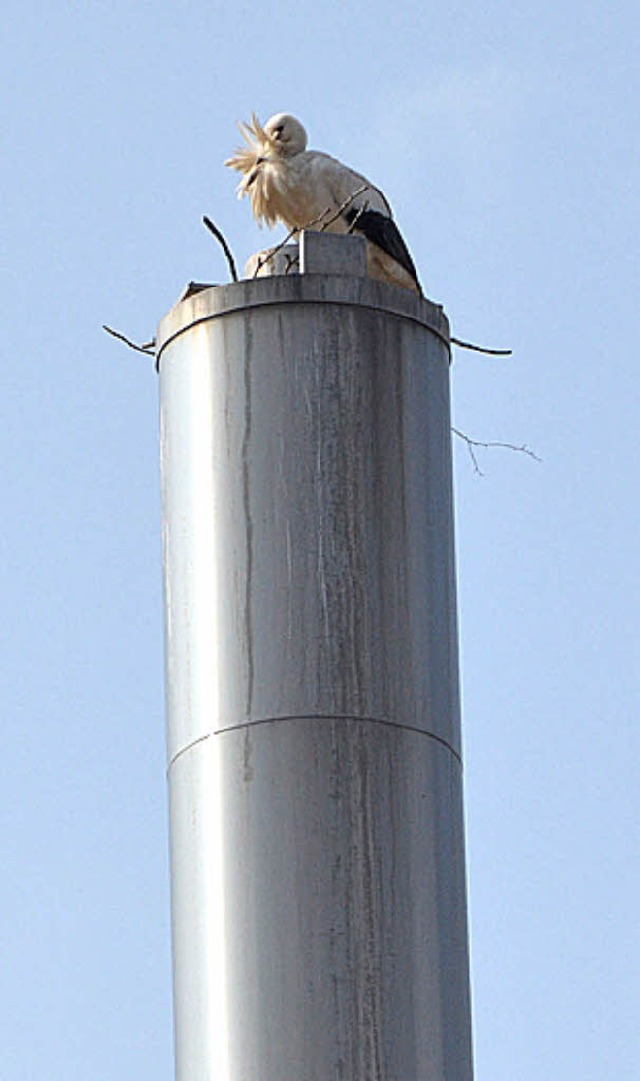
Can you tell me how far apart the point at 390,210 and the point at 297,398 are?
3600mm

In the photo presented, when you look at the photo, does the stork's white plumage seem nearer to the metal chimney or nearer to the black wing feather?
the black wing feather

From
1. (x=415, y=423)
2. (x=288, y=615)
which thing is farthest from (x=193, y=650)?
(x=415, y=423)

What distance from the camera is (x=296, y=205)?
18031 mm

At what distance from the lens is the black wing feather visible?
16.4 metres

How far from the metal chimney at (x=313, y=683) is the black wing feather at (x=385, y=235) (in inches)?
75.0

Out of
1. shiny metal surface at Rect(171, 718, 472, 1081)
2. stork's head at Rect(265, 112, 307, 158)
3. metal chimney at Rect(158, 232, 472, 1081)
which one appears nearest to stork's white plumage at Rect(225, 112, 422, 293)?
stork's head at Rect(265, 112, 307, 158)

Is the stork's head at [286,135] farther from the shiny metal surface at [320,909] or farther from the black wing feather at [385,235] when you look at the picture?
the shiny metal surface at [320,909]

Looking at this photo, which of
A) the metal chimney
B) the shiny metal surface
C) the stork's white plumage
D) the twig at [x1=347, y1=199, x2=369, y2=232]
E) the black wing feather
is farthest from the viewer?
the stork's white plumage

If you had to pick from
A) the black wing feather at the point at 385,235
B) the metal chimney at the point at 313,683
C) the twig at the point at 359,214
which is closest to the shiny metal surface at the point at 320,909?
the metal chimney at the point at 313,683

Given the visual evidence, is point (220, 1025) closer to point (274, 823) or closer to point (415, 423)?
point (274, 823)

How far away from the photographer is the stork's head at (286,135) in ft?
59.1

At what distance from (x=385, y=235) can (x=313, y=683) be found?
384 centimetres

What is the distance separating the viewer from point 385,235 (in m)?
16.5

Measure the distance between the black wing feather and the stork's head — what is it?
4.10 ft
